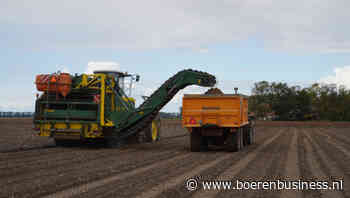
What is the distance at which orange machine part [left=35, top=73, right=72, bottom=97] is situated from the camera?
15.1m

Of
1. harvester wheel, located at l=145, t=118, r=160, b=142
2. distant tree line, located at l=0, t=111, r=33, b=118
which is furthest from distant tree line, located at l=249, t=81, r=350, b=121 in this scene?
harvester wheel, located at l=145, t=118, r=160, b=142

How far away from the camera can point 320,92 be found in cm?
9975

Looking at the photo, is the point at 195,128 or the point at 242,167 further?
the point at 195,128

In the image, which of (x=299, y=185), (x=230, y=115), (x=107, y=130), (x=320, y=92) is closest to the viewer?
(x=299, y=185)

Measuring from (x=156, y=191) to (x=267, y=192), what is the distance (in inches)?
79.7

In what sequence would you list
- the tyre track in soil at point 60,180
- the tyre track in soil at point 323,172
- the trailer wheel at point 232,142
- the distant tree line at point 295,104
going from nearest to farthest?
1. the tyre track in soil at point 60,180
2. the tyre track in soil at point 323,172
3. the trailer wheel at point 232,142
4. the distant tree line at point 295,104

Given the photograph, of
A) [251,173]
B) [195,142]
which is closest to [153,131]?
[195,142]

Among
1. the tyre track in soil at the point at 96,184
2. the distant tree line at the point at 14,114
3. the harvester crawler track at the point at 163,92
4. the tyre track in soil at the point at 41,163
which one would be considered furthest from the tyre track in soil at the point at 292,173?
the distant tree line at the point at 14,114

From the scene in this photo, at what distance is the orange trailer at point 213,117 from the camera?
14531mm

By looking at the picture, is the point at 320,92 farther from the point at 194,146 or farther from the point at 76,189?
the point at 76,189

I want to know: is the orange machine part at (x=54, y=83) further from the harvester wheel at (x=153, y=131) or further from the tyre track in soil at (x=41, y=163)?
the harvester wheel at (x=153, y=131)

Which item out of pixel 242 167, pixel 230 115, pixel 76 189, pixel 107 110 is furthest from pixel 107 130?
pixel 76 189

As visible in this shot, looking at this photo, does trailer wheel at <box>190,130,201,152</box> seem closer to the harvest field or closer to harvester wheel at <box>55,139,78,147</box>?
the harvest field

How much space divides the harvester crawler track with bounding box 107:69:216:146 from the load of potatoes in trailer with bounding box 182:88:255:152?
3.99ft
